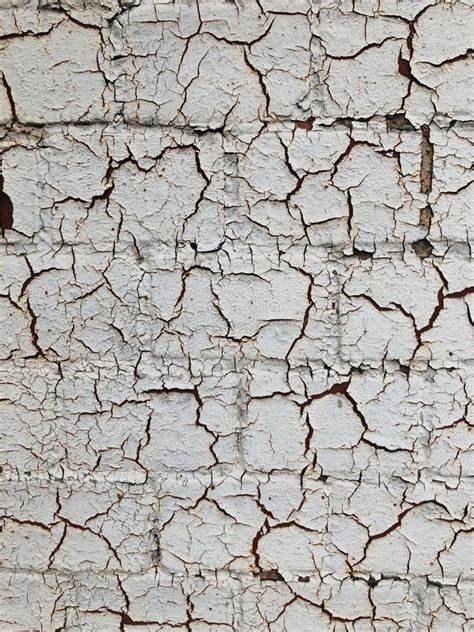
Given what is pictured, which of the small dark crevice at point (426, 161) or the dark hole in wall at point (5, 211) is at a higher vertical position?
the small dark crevice at point (426, 161)

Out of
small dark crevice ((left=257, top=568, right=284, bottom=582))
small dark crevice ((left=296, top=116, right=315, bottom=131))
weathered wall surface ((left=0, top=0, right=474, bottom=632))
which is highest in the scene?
small dark crevice ((left=296, top=116, right=315, bottom=131))

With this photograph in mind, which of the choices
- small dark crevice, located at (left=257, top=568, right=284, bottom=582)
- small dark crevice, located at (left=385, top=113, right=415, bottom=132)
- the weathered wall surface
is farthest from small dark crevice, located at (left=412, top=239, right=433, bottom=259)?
small dark crevice, located at (left=257, top=568, right=284, bottom=582)

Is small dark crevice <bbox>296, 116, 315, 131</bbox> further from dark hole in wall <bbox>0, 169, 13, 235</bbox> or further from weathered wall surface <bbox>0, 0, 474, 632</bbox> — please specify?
dark hole in wall <bbox>0, 169, 13, 235</bbox>

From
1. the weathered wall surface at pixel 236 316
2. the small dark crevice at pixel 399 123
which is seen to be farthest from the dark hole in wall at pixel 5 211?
the small dark crevice at pixel 399 123

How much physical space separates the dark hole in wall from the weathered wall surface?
0.01 meters

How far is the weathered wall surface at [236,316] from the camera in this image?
1.50 metres

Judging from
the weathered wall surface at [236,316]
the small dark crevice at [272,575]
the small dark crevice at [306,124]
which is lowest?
the small dark crevice at [272,575]

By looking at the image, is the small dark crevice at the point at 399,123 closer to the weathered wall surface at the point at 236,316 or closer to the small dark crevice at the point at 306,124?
the weathered wall surface at the point at 236,316

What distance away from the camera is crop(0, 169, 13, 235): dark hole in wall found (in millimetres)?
1584

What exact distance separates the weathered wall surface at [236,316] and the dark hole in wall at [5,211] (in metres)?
0.01

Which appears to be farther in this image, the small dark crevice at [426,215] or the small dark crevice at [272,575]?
the small dark crevice at [272,575]

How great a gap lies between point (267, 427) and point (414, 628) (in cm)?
55

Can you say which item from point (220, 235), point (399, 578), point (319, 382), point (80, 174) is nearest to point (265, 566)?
point (399, 578)

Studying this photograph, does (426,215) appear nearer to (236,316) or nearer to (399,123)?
(399,123)
